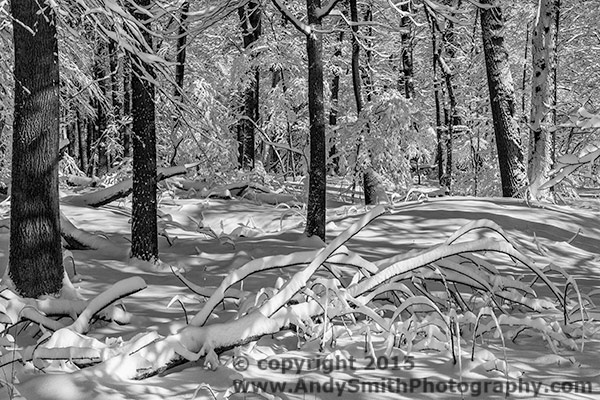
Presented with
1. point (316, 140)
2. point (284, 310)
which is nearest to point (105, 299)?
point (284, 310)

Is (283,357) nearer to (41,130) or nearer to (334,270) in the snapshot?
(334,270)

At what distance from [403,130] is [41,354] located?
11899 mm

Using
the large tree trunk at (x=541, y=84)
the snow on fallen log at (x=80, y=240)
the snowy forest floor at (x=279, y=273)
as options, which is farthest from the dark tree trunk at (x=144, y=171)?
the large tree trunk at (x=541, y=84)

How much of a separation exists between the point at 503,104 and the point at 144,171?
7.24 m

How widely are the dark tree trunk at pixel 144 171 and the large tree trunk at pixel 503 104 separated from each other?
6.85 meters

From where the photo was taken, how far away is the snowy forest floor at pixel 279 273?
3055 millimetres

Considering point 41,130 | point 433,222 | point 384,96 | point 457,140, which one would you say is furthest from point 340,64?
point 41,130

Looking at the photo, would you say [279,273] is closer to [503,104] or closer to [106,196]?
[106,196]

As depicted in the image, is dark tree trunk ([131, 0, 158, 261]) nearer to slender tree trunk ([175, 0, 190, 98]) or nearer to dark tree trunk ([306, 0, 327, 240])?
slender tree trunk ([175, 0, 190, 98])

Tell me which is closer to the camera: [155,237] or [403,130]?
[155,237]

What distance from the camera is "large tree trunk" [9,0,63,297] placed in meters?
4.99

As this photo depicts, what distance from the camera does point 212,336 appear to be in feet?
11.4

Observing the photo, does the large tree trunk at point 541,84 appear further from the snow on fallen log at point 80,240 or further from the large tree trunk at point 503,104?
the snow on fallen log at point 80,240

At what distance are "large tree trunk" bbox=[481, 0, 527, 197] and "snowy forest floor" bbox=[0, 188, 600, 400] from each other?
104cm
